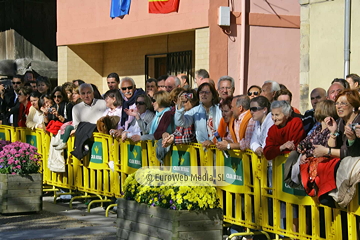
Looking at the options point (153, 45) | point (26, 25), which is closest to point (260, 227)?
point (153, 45)

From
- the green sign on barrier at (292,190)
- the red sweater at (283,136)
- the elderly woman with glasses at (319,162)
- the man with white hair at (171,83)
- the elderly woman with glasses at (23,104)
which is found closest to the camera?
the elderly woman with glasses at (319,162)

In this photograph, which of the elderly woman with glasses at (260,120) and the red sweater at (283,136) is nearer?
the red sweater at (283,136)

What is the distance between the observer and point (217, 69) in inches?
659

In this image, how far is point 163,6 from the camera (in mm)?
17875

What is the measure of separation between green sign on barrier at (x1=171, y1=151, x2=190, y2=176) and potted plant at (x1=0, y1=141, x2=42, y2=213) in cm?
238

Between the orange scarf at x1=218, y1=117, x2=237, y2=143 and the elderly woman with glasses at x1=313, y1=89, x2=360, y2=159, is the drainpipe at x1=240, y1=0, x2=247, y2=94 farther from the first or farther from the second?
the elderly woman with glasses at x1=313, y1=89, x2=360, y2=159

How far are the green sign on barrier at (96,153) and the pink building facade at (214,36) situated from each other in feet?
19.3

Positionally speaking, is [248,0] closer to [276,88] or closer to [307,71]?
[307,71]

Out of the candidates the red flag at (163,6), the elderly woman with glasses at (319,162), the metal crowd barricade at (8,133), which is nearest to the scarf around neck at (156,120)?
the elderly woman with glasses at (319,162)

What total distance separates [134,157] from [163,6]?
826cm

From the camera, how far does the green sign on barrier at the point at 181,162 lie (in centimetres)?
924

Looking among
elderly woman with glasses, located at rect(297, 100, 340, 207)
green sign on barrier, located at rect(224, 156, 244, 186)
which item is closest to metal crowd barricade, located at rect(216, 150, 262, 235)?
green sign on barrier, located at rect(224, 156, 244, 186)

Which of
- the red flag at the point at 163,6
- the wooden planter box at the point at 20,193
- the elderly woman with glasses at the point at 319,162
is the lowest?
the wooden planter box at the point at 20,193

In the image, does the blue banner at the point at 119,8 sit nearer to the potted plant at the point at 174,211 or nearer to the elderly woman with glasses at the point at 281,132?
the elderly woman with glasses at the point at 281,132
